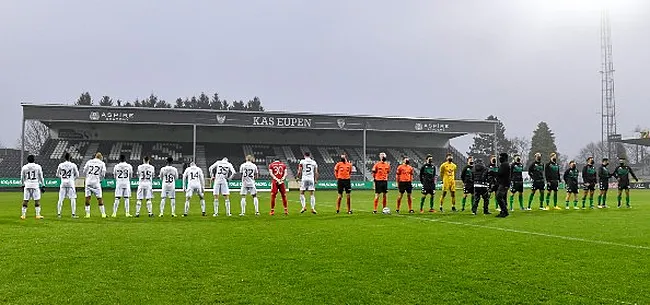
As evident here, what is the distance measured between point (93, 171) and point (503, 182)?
12.7 meters

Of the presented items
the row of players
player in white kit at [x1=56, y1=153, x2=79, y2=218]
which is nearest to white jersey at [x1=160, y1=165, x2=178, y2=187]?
the row of players

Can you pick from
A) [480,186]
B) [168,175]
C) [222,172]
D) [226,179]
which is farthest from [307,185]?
[480,186]

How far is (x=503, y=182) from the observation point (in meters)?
17.1

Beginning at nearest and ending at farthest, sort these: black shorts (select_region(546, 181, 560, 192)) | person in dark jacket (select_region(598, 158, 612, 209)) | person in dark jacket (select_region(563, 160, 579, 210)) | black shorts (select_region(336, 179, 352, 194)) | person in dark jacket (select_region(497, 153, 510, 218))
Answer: person in dark jacket (select_region(497, 153, 510, 218))
black shorts (select_region(336, 179, 352, 194))
black shorts (select_region(546, 181, 560, 192))
person in dark jacket (select_region(563, 160, 579, 210))
person in dark jacket (select_region(598, 158, 612, 209))

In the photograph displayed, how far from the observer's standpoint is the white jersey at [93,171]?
17.3 meters

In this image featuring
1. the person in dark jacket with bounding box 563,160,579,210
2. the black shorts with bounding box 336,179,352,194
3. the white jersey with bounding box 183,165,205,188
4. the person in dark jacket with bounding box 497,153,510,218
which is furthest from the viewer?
the person in dark jacket with bounding box 563,160,579,210

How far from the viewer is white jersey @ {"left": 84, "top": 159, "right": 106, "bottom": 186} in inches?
680

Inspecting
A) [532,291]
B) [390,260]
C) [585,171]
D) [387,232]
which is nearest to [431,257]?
[390,260]

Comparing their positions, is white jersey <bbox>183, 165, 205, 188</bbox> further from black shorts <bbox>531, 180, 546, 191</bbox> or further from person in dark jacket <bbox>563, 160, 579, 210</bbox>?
person in dark jacket <bbox>563, 160, 579, 210</bbox>

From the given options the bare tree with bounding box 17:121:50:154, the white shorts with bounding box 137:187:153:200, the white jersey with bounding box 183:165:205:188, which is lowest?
the white shorts with bounding box 137:187:153:200

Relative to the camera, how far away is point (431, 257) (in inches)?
349

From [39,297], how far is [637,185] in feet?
Result: 215

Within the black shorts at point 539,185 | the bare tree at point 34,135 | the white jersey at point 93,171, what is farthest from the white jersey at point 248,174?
the bare tree at point 34,135

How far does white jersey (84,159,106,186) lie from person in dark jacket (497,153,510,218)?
1241 centimetres
